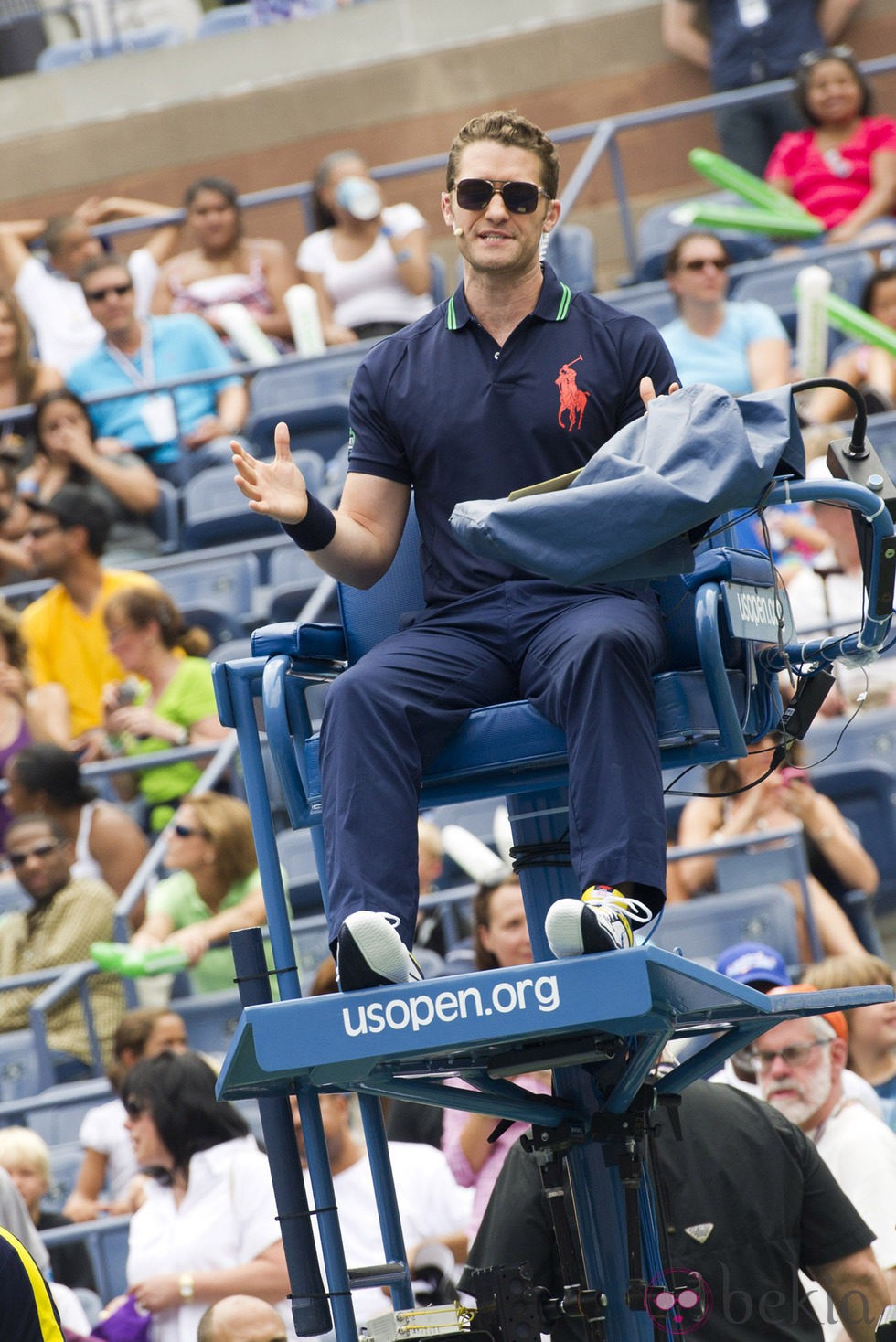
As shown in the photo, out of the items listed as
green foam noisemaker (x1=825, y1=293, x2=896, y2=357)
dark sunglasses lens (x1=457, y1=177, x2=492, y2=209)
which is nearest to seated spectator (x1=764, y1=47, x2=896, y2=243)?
green foam noisemaker (x1=825, y1=293, x2=896, y2=357)

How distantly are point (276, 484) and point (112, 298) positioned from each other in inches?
254

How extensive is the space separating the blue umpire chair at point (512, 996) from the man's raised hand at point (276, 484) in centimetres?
22

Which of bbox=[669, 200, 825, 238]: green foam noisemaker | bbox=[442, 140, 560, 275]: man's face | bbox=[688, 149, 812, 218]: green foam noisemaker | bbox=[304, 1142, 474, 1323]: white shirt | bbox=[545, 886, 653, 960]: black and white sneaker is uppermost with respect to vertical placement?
bbox=[688, 149, 812, 218]: green foam noisemaker

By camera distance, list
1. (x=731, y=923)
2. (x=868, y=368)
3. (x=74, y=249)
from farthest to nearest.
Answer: (x=74, y=249) < (x=868, y=368) < (x=731, y=923)

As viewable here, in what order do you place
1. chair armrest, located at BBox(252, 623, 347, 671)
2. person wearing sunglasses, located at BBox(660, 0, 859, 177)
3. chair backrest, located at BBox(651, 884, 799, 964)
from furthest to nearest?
person wearing sunglasses, located at BBox(660, 0, 859, 177), chair backrest, located at BBox(651, 884, 799, 964), chair armrest, located at BBox(252, 623, 347, 671)

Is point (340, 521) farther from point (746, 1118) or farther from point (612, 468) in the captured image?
point (746, 1118)

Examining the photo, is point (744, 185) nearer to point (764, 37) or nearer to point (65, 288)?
point (764, 37)

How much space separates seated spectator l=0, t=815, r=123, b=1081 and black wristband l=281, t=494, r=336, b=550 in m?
3.43

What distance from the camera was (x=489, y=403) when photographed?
3643mm

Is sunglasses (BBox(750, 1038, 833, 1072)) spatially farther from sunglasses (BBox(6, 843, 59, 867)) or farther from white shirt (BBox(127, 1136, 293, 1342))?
sunglasses (BBox(6, 843, 59, 867))

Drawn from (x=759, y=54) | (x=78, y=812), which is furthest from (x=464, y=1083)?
(x=759, y=54)

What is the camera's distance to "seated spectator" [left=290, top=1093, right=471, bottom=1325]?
5.00 metres

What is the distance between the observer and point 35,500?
8539mm

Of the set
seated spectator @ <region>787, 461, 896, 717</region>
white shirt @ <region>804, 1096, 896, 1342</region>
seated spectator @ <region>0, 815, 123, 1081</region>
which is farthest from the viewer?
seated spectator @ <region>787, 461, 896, 717</region>
